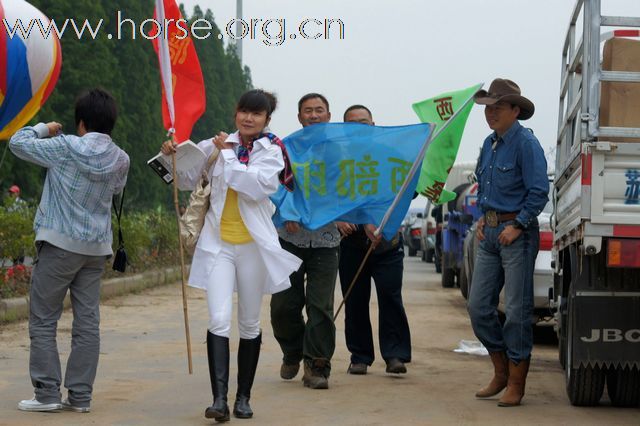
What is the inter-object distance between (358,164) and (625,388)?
2.60 m

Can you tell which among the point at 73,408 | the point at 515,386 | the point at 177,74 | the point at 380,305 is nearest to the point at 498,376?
the point at 515,386

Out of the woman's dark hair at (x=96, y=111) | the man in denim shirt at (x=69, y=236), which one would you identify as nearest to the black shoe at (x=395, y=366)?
the man in denim shirt at (x=69, y=236)

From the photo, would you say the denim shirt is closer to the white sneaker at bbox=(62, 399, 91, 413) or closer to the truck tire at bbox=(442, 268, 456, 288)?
the white sneaker at bbox=(62, 399, 91, 413)

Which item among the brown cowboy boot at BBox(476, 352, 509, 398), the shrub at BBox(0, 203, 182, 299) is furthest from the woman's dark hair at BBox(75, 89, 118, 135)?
the shrub at BBox(0, 203, 182, 299)

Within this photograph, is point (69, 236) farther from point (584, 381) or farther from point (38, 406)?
point (584, 381)

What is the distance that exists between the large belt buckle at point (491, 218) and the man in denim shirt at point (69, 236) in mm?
2393

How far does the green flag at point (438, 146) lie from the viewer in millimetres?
10398

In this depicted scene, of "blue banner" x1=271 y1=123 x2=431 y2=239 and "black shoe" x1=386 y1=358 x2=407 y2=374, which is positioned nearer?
"blue banner" x1=271 y1=123 x2=431 y2=239


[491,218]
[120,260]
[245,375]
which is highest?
[491,218]

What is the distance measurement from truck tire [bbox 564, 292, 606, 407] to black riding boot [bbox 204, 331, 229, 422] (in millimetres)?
2131

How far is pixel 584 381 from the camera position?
8.24 meters

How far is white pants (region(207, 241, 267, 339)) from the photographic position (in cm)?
758

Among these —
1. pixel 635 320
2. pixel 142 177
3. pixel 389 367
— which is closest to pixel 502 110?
pixel 635 320

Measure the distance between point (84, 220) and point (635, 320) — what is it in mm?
3301
